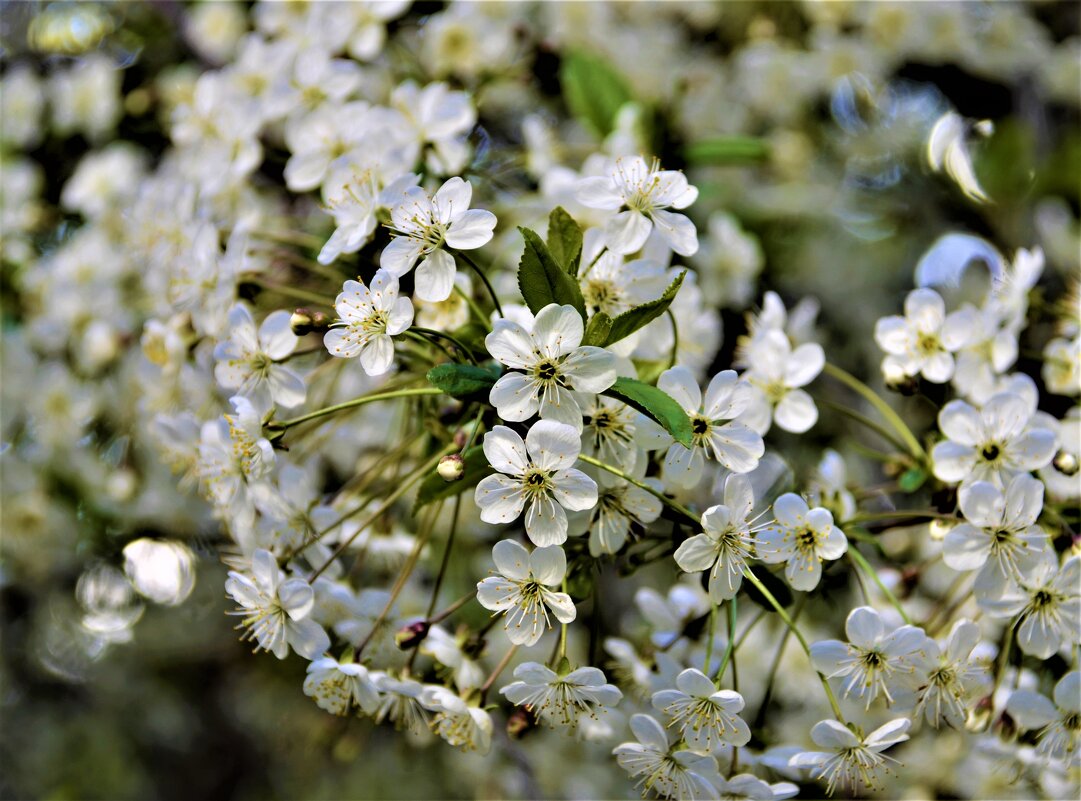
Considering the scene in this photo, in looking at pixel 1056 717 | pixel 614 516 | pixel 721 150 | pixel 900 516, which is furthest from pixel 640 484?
pixel 721 150

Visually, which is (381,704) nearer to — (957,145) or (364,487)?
(364,487)

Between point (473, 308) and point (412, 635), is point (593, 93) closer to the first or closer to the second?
point (473, 308)

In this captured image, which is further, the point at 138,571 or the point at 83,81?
the point at 83,81

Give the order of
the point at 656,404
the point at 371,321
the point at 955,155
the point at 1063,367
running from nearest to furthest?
the point at 656,404 < the point at 371,321 < the point at 1063,367 < the point at 955,155

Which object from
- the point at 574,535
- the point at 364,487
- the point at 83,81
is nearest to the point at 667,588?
the point at 364,487

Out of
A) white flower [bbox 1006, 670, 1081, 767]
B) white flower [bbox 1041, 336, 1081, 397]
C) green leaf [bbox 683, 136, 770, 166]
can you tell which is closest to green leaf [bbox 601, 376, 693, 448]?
white flower [bbox 1006, 670, 1081, 767]

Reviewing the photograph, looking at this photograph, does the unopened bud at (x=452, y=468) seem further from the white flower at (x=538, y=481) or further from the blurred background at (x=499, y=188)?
the blurred background at (x=499, y=188)

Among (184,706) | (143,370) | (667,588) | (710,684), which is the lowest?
(184,706)
